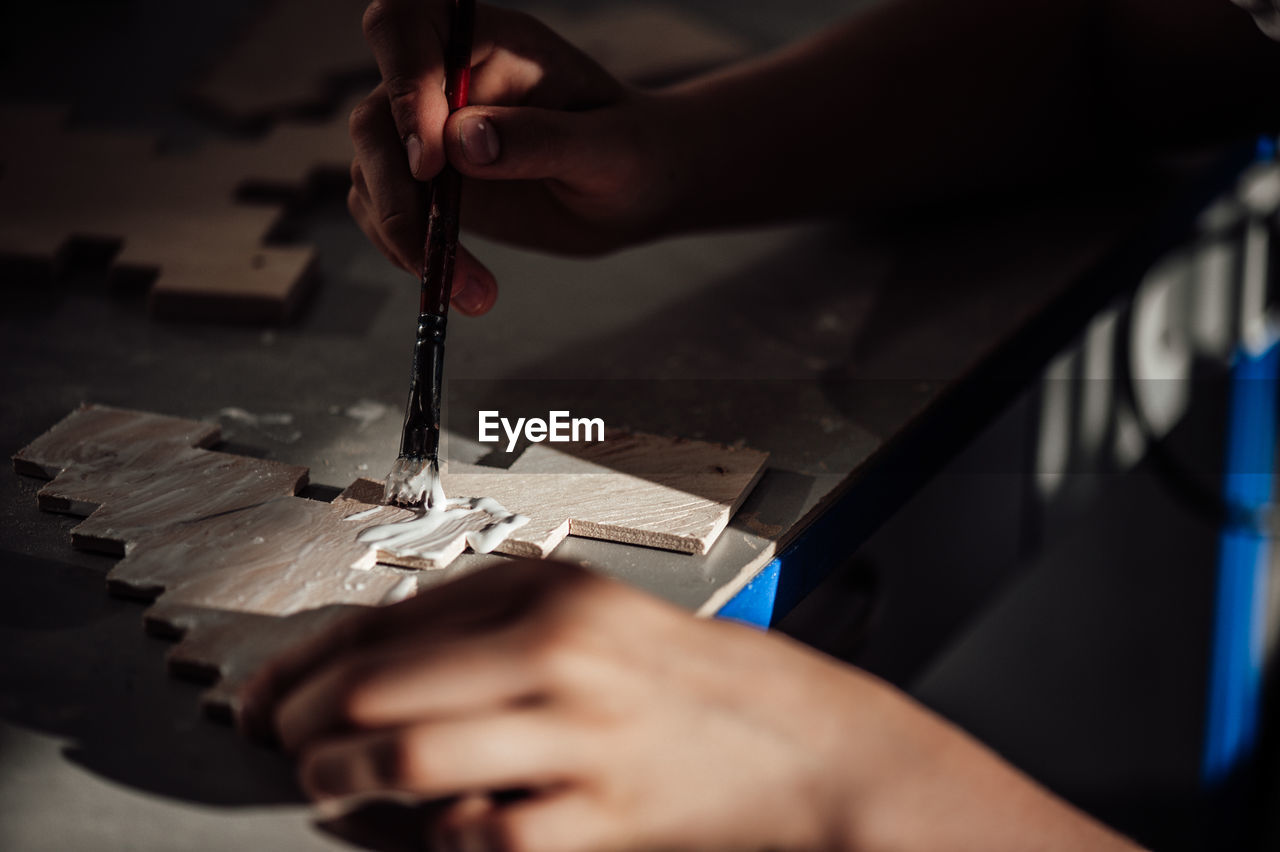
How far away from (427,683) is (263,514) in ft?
1.03

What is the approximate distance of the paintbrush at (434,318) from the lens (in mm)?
881

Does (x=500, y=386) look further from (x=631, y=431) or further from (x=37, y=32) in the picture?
(x=37, y=32)

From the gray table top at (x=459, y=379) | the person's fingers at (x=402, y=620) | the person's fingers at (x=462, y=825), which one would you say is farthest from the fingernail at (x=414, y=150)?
the person's fingers at (x=462, y=825)

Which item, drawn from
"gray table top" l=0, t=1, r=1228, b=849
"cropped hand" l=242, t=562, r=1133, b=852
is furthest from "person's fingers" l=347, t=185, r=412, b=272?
"cropped hand" l=242, t=562, r=1133, b=852

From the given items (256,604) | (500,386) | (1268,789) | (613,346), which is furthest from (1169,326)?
(256,604)

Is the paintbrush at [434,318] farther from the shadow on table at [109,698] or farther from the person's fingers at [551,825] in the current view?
the person's fingers at [551,825]

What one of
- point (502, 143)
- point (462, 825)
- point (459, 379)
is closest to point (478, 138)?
point (502, 143)

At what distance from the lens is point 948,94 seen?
4.44 ft

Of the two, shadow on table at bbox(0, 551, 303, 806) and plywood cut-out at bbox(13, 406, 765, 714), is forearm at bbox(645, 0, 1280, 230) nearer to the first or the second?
plywood cut-out at bbox(13, 406, 765, 714)

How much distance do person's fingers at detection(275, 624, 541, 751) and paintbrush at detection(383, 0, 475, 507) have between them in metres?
0.28

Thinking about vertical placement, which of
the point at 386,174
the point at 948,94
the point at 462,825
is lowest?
the point at 462,825

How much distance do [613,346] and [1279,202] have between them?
3.85ft

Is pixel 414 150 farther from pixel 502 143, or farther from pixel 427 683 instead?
pixel 427 683

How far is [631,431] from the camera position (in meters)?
1.02
